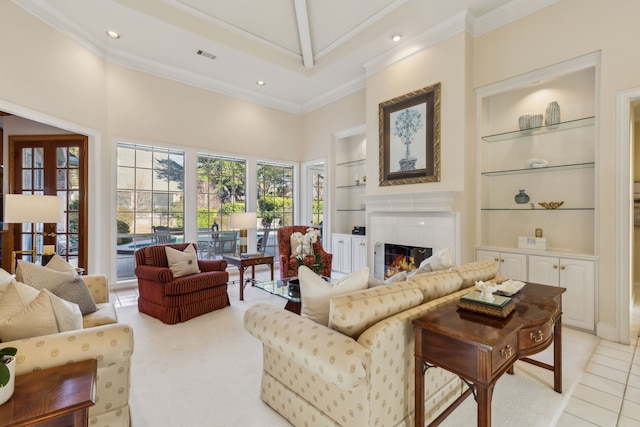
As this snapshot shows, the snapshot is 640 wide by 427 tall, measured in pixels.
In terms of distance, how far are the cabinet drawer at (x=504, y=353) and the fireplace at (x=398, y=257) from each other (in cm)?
269

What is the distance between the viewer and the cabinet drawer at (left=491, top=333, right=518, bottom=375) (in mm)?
1383

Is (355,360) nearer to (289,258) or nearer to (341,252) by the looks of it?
(289,258)

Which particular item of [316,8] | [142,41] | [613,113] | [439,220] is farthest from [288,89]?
[613,113]

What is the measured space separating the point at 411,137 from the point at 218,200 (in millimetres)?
3721

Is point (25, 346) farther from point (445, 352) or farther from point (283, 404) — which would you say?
point (445, 352)

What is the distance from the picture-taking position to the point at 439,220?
407 cm

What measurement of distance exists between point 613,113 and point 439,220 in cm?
200

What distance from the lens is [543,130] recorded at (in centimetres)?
368

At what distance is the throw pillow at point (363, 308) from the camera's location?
157 cm

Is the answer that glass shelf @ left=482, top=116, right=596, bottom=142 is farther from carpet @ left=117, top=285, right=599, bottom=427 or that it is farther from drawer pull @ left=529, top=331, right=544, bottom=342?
drawer pull @ left=529, top=331, right=544, bottom=342

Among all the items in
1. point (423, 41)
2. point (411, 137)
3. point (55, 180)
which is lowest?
point (55, 180)

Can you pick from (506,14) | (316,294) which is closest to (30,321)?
(316,294)

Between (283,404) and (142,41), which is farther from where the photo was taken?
(142,41)

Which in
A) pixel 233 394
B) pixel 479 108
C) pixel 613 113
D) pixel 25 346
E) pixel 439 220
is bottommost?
pixel 233 394
